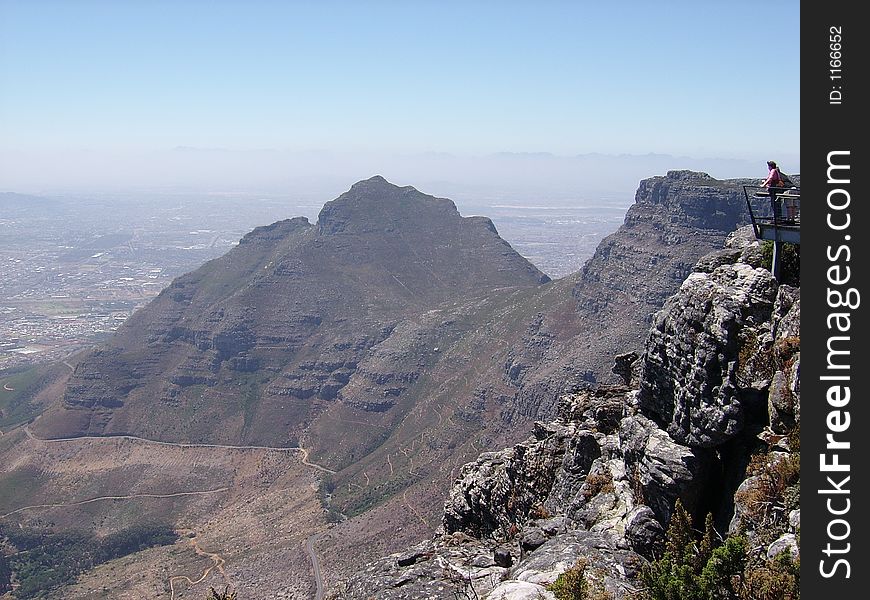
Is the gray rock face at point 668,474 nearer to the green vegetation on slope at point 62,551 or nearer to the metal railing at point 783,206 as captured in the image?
the metal railing at point 783,206

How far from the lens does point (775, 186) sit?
16.7 m

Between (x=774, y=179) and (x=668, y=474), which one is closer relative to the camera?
(x=774, y=179)

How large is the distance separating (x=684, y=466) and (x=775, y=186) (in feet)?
23.6

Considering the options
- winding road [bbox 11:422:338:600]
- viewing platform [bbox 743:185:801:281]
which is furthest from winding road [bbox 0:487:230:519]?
viewing platform [bbox 743:185:801:281]

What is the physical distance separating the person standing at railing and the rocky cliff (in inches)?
79.2

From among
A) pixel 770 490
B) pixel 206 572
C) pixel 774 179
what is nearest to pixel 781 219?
pixel 774 179

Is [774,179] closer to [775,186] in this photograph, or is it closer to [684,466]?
[775,186]

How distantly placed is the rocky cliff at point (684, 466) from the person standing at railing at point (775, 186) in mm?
2013

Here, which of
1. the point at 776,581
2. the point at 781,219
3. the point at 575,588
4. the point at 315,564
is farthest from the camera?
the point at 315,564

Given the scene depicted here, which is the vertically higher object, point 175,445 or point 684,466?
point 684,466

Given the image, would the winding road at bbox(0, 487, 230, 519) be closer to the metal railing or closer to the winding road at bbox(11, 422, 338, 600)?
the winding road at bbox(11, 422, 338, 600)
